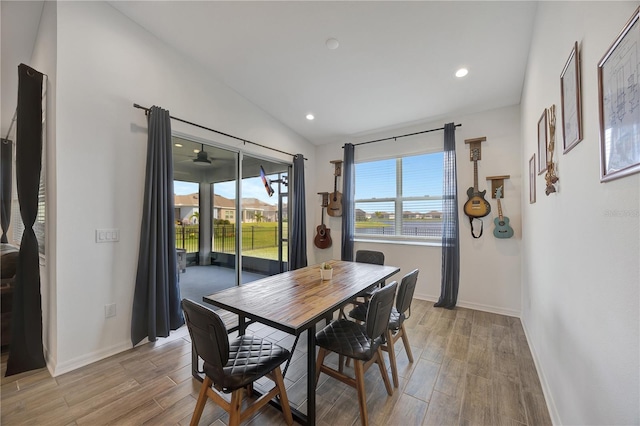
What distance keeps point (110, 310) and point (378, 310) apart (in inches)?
99.3

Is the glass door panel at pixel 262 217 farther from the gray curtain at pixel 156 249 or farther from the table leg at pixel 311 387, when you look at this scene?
the table leg at pixel 311 387

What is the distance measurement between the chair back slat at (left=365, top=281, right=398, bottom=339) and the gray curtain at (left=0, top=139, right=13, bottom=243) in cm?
503

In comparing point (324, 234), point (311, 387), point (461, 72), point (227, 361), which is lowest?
point (311, 387)

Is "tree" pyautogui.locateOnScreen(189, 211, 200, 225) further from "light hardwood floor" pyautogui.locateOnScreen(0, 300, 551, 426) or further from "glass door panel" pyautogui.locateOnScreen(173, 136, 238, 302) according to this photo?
"light hardwood floor" pyautogui.locateOnScreen(0, 300, 551, 426)

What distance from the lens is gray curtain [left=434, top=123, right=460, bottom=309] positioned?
355 centimetres

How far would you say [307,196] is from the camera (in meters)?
4.94

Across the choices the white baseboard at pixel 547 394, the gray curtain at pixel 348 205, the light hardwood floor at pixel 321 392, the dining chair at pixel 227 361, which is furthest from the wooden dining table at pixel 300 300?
the gray curtain at pixel 348 205

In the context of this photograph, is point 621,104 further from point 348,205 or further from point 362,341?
point 348,205

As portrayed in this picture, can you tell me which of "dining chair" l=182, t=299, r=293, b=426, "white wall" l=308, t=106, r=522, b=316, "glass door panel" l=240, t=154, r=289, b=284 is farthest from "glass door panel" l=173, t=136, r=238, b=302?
"white wall" l=308, t=106, r=522, b=316

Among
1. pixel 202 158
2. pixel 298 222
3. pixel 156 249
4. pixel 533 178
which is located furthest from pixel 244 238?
pixel 533 178

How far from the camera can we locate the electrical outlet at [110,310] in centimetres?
236

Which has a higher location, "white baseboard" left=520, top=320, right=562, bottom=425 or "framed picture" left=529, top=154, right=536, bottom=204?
"framed picture" left=529, top=154, right=536, bottom=204

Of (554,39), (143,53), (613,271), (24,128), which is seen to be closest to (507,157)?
(554,39)

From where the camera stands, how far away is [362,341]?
68.4 inches
